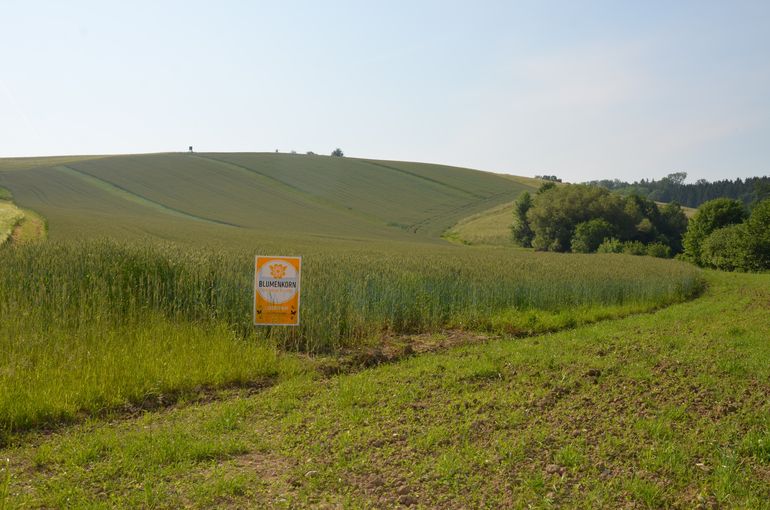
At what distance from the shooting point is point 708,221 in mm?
49844

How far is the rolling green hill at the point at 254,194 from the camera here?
4909cm

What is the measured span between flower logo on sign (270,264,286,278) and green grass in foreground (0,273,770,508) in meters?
1.91

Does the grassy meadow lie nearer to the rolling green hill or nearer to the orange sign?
the orange sign

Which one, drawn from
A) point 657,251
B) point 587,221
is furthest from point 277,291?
point 587,221

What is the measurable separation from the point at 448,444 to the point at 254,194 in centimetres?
6744

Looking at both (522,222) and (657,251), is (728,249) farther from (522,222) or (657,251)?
(522,222)

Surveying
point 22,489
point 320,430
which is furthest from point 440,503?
point 22,489

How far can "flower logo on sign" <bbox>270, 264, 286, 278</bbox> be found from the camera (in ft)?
31.8

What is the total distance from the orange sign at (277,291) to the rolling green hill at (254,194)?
78.9ft

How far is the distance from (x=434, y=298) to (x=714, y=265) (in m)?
38.9

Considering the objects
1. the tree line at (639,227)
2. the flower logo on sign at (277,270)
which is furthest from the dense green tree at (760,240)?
the flower logo on sign at (277,270)

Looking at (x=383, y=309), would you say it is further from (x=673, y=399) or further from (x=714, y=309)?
(x=714, y=309)

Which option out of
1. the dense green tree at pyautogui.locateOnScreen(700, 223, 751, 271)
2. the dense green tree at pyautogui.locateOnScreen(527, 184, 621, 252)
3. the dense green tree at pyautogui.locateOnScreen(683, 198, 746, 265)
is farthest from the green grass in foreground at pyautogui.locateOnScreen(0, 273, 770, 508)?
the dense green tree at pyautogui.locateOnScreen(527, 184, 621, 252)

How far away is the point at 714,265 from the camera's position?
148 feet
